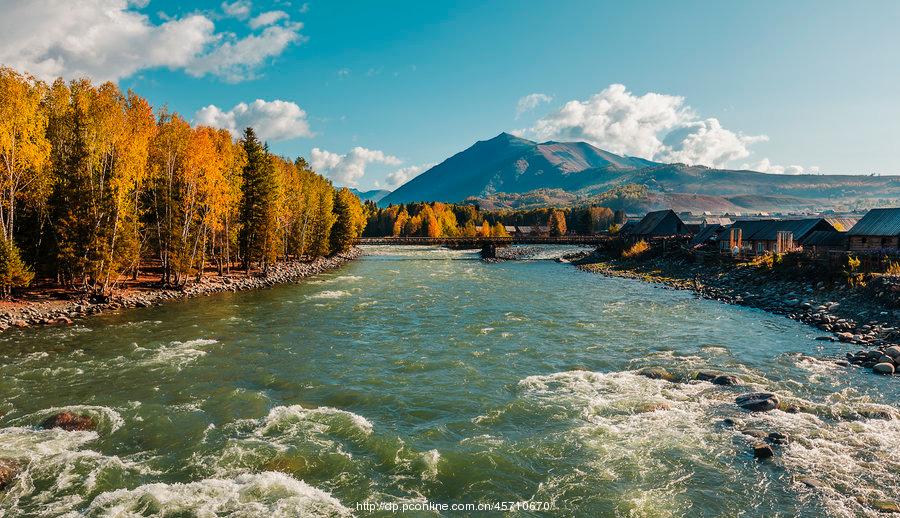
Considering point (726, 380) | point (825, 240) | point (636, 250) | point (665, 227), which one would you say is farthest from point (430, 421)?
point (665, 227)

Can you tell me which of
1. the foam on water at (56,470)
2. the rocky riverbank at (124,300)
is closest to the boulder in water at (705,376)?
the foam on water at (56,470)

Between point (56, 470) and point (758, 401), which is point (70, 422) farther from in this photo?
point (758, 401)

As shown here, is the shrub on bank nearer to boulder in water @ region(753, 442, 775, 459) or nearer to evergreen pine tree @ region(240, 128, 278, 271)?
evergreen pine tree @ region(240, 128, 278, 271)

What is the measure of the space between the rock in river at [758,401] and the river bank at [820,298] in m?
8.59

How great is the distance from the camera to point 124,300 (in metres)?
40.6

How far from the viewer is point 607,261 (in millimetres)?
93938

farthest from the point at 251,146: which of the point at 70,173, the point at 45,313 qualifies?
the point at 45,313

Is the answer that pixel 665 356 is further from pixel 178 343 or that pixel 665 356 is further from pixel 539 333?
pixel 178 343

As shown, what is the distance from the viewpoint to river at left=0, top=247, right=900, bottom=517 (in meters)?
13.5

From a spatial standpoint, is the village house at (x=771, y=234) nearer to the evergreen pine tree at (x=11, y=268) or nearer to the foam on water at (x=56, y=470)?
the foam on water at (x=56, y=470)

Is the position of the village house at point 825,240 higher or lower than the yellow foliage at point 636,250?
higher

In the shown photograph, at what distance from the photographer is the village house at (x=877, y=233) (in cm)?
5144

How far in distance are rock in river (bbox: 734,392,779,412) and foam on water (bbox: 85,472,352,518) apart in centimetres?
1581

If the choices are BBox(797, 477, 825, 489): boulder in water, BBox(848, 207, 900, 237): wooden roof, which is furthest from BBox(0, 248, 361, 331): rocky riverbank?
BBox(848, 207, 900, 237): wooden roof
